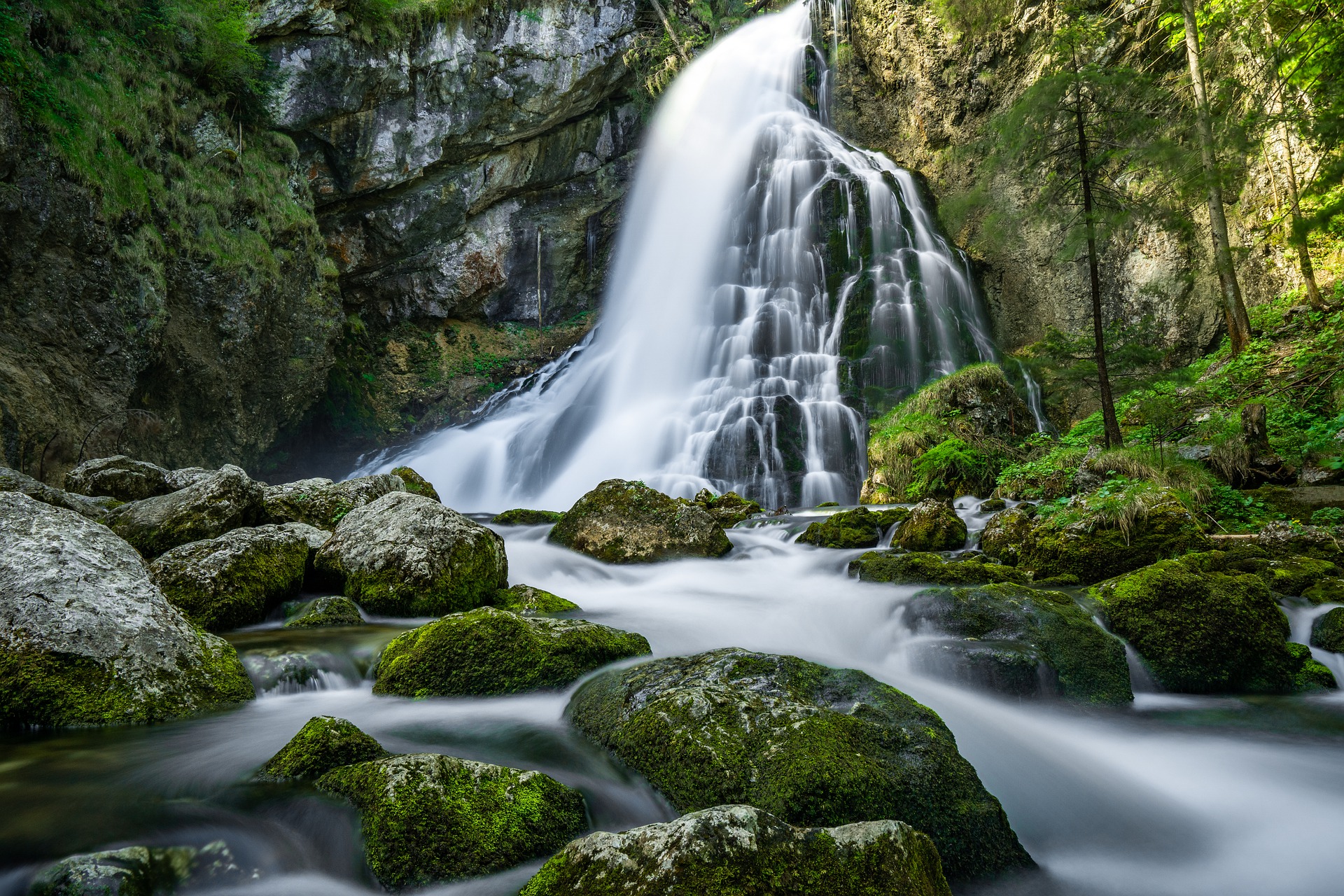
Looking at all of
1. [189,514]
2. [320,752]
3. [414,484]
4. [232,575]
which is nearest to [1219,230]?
[414,484]

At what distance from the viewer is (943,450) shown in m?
10.6

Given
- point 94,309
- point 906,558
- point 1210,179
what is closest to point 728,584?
point 906,558

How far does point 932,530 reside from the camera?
7438 millimetres

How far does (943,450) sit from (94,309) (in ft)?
46.2

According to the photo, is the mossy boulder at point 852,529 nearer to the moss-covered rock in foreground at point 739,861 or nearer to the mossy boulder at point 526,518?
the mossy boulder at point 526,518

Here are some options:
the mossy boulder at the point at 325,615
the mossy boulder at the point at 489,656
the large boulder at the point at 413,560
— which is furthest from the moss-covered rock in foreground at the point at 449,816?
the large boulder at the point at 413,560

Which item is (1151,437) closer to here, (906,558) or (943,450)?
(943,450)

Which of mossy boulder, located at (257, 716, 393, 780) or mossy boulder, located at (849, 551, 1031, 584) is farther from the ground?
mossy boulder, located at (849, 551, 1031, 584)

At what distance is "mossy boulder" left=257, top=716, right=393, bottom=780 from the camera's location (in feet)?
8.35

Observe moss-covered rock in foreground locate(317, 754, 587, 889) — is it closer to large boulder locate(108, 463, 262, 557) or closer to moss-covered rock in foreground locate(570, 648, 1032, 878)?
moss-covered rock in foreground locate(570, 648, 1032, 878)

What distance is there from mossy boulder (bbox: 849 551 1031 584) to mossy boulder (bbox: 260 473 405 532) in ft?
16.3

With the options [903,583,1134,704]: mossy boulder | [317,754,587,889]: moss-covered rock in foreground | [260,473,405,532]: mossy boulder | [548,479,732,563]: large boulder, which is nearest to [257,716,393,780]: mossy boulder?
[317,754,587,889]: moss-covered rock in foreground

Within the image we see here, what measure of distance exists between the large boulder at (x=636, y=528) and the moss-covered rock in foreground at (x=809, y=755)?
493 cm

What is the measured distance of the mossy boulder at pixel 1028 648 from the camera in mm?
3964
